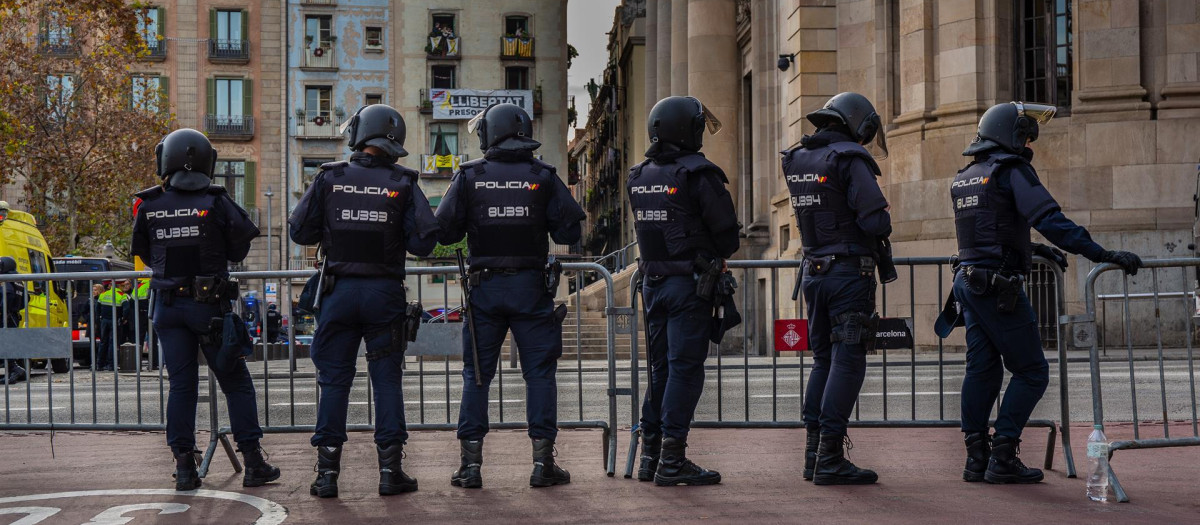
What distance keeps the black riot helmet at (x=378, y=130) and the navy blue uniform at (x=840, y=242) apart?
2.16m

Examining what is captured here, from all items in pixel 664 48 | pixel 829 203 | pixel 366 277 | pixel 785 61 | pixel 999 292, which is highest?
pixel 664 48

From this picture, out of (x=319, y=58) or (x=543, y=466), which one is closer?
(x=543, y=466)

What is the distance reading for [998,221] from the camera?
708 cm

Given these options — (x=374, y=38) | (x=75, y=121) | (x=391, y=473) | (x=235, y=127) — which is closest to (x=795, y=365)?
(x=391, y=473)

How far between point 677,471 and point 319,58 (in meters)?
55.4

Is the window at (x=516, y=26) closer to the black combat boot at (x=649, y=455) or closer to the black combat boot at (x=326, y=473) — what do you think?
the black combat boot at (x=649, y=455)

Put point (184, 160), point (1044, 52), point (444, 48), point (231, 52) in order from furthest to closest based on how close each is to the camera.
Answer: point (444, 48) → point (231, 52) → point (1044, 52) → point (184, 160)

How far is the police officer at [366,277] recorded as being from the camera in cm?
700

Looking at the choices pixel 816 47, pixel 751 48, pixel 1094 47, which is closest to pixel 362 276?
pixel 1094 47

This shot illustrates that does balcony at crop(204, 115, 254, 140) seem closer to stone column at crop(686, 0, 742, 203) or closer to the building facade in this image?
stone column at crop(686, 0, 742, 203)

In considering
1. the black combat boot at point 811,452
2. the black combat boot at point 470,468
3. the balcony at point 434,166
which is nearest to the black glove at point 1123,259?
the black combat boot at point 811,452

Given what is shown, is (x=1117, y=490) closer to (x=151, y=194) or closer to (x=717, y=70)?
(x=151, y=194)

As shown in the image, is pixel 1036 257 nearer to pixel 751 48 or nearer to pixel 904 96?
pixel 904 96

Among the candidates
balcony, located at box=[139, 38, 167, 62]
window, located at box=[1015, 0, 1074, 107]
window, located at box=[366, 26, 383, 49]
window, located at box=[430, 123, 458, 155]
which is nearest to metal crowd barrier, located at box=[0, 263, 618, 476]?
window, located at box=[1015, 0, 1074, 107]
